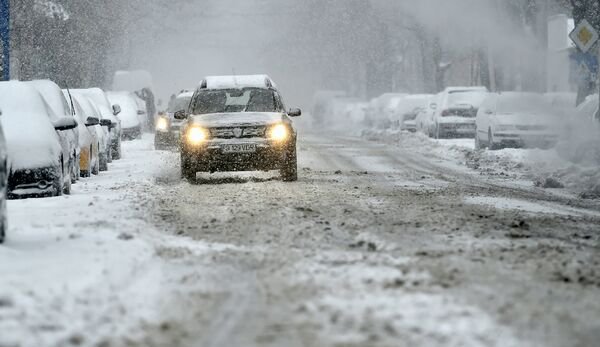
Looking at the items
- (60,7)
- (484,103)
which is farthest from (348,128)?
(484,103)

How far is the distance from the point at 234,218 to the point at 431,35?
4756 centimetres

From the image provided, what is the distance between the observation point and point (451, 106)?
1422 inches

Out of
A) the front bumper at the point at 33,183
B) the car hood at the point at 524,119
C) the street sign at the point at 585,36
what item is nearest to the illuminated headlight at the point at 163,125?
the car hood at the point at 524,119

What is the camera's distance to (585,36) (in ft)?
76.6

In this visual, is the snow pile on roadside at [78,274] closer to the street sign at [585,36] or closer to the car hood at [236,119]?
the car hood at [236,119]

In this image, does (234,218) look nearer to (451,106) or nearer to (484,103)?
(484,103)

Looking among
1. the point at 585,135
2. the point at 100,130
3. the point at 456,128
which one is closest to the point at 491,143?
the point at 585,135

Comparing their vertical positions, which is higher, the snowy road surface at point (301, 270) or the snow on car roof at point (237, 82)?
the snow on car roof at point (237, 82)

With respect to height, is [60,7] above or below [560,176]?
above

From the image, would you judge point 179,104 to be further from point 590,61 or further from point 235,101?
point 235,101

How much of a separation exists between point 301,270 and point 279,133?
30.3ft

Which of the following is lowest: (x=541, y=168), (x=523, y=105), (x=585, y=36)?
(x=541, y=168)

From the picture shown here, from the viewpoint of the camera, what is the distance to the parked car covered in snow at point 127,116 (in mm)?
36438

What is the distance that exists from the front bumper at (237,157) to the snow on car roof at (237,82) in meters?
1.80
